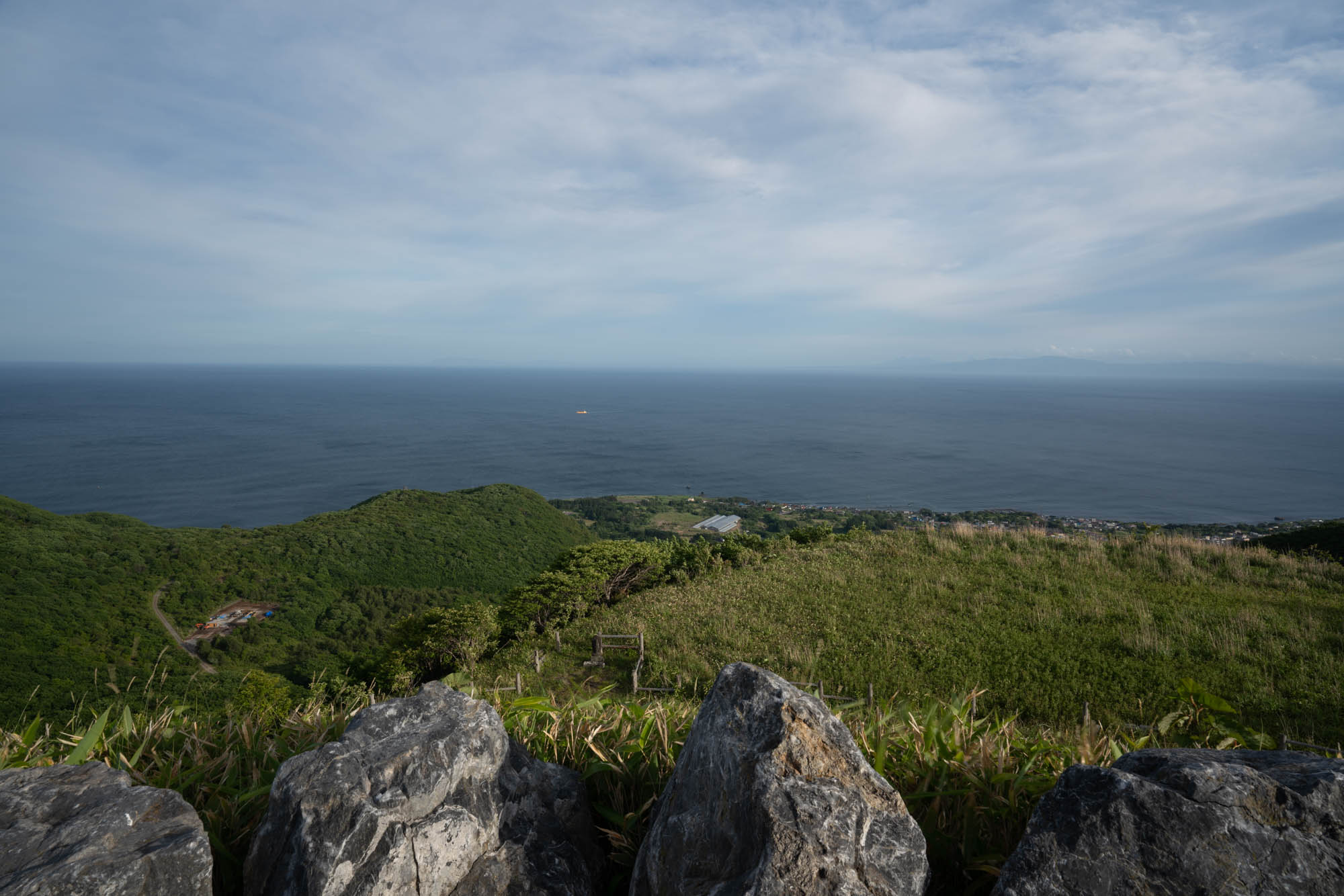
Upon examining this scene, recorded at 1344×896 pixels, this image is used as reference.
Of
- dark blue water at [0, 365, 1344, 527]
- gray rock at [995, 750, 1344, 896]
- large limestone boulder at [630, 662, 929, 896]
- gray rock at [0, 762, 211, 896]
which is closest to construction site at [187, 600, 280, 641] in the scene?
dark blue water at [0, 365, 1344, 527]

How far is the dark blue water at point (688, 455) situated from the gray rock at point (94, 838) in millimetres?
56768

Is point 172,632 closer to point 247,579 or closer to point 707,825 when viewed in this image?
point 247,579

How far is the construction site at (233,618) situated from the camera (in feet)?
98.2

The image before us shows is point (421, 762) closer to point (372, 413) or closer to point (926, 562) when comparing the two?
point (926, 562)

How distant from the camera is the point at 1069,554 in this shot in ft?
45.2

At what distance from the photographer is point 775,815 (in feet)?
4.73

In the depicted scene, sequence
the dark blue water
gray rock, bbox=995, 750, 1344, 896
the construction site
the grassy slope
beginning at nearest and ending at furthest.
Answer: gray rock, bbox=995, 750, 1344, 896 → the grassy slope → the construction site → the dark blue water

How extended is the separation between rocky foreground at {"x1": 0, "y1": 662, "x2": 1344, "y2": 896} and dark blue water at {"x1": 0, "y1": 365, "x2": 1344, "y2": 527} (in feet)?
184

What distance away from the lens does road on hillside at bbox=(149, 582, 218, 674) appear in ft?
87.7

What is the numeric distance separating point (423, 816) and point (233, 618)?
37.8 meters

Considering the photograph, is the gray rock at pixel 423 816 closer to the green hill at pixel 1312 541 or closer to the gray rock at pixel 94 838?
the gray rock at pixel 94 838

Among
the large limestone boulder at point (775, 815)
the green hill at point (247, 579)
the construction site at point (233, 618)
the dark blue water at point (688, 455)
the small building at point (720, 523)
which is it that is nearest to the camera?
the large limestone boulder at point (775, 815)

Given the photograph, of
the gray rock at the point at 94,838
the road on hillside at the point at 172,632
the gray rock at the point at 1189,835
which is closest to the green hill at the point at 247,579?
the road on hillside at the point at 172,632

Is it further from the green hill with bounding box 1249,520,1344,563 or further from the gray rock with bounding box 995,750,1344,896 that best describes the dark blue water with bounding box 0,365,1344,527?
the gray rock with bounding box 995,750,1344,896
